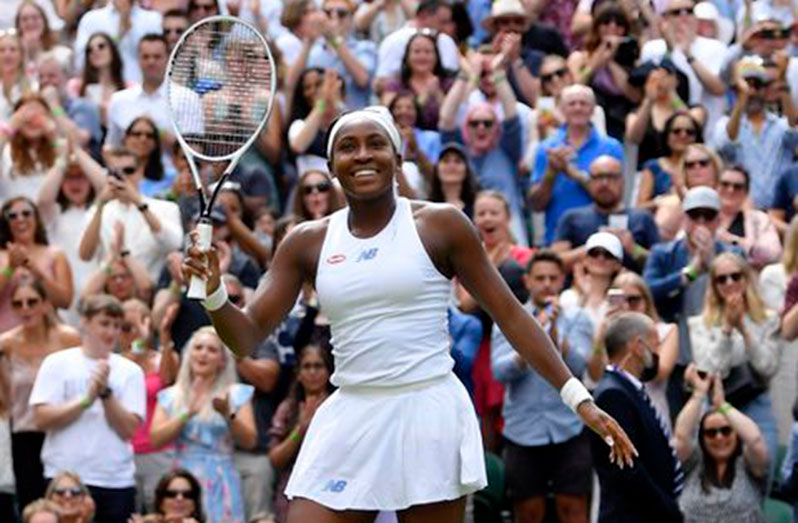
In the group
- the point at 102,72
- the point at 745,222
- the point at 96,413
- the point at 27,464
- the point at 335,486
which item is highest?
the point at 102,72

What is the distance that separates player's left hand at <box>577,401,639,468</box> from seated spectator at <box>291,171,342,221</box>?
6262 mm

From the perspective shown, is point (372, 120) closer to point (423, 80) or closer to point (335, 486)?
point (335, 486)

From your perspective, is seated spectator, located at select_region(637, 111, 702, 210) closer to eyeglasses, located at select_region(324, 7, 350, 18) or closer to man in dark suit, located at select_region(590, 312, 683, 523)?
eyeglasses, located at select_region(324, 7, 350, 18)

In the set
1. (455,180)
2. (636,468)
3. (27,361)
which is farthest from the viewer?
(455,180)

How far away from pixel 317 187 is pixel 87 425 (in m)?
2.29

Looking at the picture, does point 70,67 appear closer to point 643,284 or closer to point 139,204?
point 139,204

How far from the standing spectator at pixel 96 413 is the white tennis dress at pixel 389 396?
469 centimetres

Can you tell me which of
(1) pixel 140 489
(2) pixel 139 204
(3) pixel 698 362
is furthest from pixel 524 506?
(2) pixel 139 204

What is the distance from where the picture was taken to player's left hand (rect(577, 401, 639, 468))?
24.8ft

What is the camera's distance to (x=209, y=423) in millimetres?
12516

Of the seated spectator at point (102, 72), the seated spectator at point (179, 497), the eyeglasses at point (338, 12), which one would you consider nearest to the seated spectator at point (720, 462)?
the seated spectator at point (179, 497)

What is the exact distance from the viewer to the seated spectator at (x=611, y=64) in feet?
53.0

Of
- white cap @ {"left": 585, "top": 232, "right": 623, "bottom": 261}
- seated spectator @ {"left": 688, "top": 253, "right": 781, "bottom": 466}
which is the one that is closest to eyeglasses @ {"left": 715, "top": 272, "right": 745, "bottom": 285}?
seated spectator @ {"left": 688, "top": 253, "right": 781, "bottom": 466}

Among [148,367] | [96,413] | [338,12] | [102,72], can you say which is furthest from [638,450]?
[102,72]
